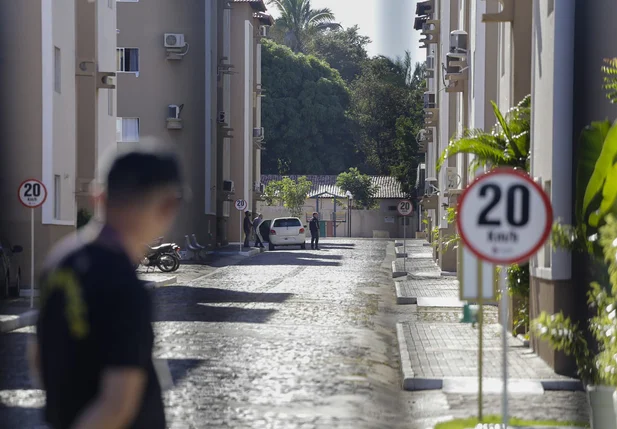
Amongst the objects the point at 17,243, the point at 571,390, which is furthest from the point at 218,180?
the point at 571,390

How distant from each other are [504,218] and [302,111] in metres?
80.0

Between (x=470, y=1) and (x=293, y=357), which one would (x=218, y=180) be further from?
(x=293, y=357)

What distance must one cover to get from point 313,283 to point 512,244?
22602mm

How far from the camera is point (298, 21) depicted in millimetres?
96188

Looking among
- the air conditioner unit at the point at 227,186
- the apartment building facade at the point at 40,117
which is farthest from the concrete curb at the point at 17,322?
the air conditioner unit at the point at 227,186

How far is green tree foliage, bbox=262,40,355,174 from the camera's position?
87.4 metres

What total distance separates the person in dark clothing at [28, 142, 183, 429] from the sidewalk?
8.32 meters

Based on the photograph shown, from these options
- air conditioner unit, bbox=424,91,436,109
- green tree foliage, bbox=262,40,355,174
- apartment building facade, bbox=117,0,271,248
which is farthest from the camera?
green tree foliage, bbox=262,40,355,174

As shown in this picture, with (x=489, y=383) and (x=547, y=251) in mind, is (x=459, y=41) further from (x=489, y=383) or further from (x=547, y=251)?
(x=489, y=383)

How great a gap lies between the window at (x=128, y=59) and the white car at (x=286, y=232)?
11.9 metres

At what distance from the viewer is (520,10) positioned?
17.8 metres

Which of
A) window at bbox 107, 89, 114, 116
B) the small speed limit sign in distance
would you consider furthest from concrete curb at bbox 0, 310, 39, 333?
the small speed limit sign in distance

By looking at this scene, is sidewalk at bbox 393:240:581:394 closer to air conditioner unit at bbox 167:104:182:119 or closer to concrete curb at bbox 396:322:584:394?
concrete curb at bbox 396:322:584:394

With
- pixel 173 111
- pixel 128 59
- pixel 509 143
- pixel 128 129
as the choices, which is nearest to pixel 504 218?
pixel 509 143
